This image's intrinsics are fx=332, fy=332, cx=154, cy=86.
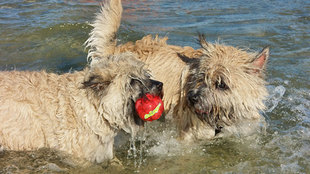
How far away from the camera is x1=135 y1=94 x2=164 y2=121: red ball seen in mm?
3631

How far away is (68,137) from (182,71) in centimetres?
181

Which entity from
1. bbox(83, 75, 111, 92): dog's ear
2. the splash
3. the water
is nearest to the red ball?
bbox(83, 75, 111, 92): dog's ear

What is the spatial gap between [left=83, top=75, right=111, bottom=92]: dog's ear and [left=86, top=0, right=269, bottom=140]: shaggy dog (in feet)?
Answer: 3.62

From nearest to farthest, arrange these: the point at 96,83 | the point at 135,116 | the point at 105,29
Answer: the point at 96,83
the point at 135,116
the point at 105,29

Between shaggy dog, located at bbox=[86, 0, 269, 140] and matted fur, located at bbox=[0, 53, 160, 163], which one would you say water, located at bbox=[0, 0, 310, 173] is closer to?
matted fur, located at bbox=[0, 53, 160, 163]

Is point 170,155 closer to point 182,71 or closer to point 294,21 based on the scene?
point 182,71

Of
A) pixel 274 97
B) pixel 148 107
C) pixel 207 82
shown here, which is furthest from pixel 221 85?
pixel 274 97

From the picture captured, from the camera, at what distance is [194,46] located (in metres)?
7.92

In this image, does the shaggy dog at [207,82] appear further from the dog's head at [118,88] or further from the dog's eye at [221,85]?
the dog's head at [118,88]

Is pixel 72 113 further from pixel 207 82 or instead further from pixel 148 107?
pixel 207 82

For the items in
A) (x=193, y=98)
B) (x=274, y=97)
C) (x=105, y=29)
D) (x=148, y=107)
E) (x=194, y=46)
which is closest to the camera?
(x=148, y=107)

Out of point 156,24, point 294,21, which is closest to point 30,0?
point 156,24

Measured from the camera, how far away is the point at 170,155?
4.75m

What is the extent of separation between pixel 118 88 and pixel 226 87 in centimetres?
139
